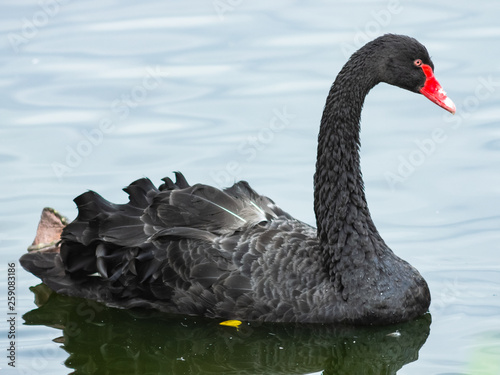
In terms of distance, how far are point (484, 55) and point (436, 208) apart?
131 inches

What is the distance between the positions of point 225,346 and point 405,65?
232 centimetres

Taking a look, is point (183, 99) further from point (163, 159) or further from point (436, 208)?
point (436, 208)

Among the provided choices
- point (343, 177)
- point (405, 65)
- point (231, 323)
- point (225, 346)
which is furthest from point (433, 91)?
point (225, 346)

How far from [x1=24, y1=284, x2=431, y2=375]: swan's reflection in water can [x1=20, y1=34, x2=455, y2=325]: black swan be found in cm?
10

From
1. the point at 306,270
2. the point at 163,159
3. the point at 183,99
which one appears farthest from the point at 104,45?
the point at 306,270

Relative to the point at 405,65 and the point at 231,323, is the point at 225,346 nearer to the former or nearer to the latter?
the point at 231,323

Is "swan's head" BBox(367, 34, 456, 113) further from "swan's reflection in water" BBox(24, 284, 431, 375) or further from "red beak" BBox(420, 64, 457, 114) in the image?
"swan's reflection in water" BBox(24, 284, 431, 375)

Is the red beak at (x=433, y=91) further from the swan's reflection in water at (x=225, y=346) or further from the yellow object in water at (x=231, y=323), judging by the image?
the yellow object in water at (x=231, y=323)

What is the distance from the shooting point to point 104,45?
512 inches

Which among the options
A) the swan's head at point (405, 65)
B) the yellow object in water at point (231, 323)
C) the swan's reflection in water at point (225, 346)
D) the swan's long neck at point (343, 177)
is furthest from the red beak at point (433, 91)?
the yellow object in water at point (231, 323)

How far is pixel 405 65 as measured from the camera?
809 centimetres

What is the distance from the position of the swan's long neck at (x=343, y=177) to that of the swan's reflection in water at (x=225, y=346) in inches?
21.0

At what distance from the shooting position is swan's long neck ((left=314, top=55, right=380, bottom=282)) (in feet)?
26.2

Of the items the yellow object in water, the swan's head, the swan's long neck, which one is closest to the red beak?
the swan's head
